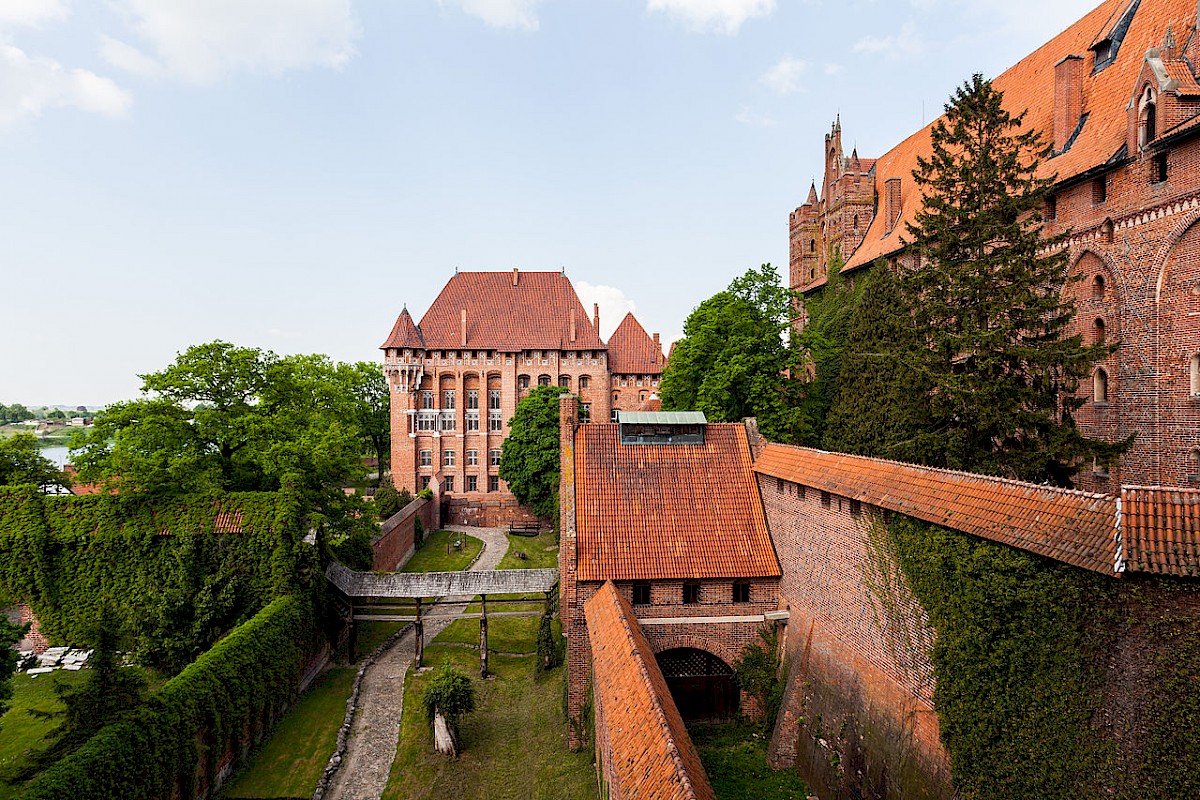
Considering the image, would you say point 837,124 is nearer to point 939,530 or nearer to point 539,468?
point 539,468

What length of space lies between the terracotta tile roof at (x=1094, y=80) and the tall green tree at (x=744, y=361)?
6.95 m

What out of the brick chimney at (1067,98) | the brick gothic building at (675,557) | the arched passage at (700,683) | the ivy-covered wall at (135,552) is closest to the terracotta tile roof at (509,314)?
the ivy-covered wall at (135,552)

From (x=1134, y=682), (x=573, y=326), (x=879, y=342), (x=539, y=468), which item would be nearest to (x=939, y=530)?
(x=1134, y=682)

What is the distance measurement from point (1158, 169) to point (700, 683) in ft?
64.0

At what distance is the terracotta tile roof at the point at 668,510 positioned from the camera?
16.2 m

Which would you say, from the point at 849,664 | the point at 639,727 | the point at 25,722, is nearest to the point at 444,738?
the point at 639,727

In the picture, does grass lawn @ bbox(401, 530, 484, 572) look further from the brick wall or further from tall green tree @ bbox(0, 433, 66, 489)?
the brick wall

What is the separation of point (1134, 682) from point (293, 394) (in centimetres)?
2441

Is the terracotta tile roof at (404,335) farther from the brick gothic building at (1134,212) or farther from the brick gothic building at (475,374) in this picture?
the brick gothic building at (1134,212)

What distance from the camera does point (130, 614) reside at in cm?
1898

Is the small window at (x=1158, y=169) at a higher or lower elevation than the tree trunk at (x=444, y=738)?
higher

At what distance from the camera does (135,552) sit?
19344 millimetres

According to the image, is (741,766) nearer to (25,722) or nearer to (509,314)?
(25,722)

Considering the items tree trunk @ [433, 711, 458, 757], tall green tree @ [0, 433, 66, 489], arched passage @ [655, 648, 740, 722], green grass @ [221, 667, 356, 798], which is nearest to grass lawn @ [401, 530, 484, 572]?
green grass @ [221, 667, 356, 798]
